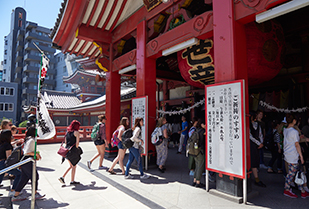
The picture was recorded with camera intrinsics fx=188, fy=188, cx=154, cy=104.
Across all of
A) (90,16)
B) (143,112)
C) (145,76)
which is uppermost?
(90,16)

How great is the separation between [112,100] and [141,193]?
16.7ft

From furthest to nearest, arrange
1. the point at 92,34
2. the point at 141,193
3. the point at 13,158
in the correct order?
the point at 92,34
the point at 13,158
the point at 141,193

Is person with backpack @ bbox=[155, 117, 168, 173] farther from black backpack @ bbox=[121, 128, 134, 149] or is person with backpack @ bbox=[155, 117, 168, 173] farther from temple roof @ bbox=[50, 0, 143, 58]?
temple roof @ bbox=[50, 0, 143, 58]

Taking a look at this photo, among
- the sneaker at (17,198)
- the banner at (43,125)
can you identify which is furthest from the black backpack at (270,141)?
the sneaker at (17,198)

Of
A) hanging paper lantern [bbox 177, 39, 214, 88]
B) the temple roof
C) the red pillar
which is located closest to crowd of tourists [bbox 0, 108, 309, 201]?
the red pillar

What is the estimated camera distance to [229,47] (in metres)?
3.82

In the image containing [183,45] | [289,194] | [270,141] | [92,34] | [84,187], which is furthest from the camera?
[92,34]

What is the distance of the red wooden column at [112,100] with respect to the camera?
843cm

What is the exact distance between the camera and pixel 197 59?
5.11m

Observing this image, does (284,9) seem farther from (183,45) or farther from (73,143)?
(73,143)

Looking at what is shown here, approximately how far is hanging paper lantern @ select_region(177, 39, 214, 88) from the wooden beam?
4.19 metres

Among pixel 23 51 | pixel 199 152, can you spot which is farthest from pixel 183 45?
pixel 23 51

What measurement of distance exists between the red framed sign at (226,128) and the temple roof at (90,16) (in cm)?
484

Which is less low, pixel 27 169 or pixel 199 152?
pixel 199 152
